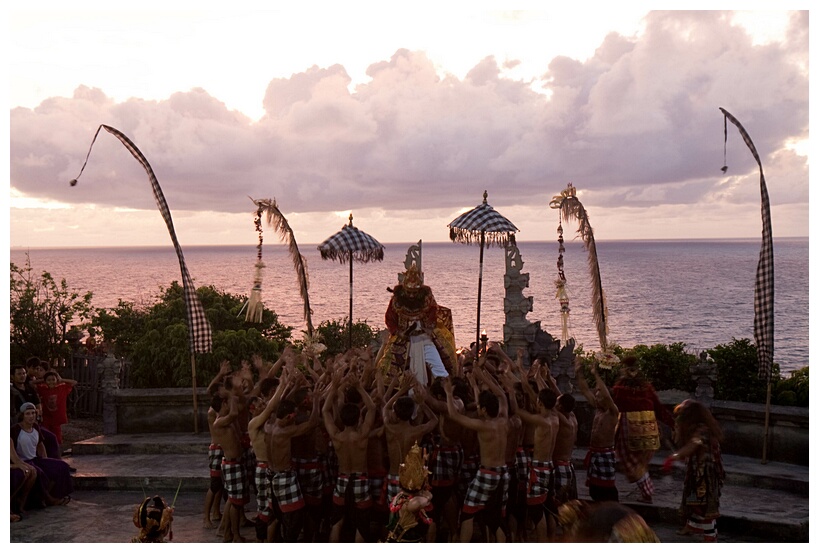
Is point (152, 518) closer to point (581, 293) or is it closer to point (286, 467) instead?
point (286, 467)

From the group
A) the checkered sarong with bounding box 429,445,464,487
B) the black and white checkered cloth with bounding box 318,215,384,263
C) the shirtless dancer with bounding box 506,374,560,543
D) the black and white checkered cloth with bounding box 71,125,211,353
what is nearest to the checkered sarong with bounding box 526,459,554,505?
the shirtless dancer with bounding box 506,374,560,543

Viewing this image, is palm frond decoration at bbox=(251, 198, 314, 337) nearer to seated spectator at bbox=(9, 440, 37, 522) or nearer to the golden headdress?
seated spectator at bbox=(9, 440, 37, 522)

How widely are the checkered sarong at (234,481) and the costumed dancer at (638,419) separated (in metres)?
5.37

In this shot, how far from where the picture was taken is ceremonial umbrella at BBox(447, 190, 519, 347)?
14453 mm

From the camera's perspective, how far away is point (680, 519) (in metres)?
11.1

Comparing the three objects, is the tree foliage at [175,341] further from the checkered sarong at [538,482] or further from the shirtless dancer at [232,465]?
the checkered sarong at [538,482]

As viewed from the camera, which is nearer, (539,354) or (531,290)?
(539,354)

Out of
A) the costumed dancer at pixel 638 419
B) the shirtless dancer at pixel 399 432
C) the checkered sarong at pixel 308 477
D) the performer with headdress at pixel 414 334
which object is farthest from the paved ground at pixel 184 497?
the performer with headdress at pixel 414 334

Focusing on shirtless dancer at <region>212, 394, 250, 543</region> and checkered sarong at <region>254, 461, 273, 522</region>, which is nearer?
checkered sarong at <region>254, 461, 273, 522</region>

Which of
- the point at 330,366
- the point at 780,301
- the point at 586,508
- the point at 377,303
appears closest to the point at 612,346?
the point at 330,366

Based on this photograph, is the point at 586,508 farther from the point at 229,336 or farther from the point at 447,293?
the point at 447,293

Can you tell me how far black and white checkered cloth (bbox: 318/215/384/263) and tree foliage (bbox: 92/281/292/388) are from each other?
5814mm
